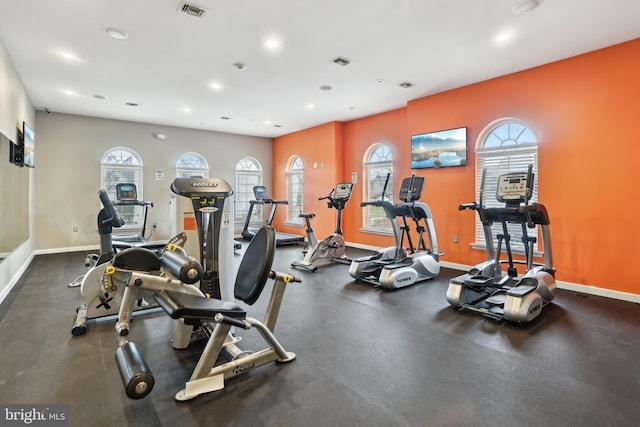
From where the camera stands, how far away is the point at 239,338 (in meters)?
2.69

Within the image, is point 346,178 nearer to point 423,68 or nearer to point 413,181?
point 413,181

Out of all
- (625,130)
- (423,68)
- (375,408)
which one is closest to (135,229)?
(423,68)

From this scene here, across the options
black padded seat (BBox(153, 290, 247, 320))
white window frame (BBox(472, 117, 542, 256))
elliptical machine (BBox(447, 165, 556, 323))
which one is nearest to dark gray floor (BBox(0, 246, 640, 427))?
elliptical machine (BBox(447, 165, 556, 323))

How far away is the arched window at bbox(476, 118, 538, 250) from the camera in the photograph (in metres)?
4.70

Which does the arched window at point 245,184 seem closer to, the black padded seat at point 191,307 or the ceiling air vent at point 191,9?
the ceiling air vent at point 191,9

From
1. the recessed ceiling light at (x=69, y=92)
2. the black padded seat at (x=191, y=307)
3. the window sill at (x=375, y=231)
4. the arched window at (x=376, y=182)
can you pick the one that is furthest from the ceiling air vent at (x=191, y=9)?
the window sill at (x=375, y=231)

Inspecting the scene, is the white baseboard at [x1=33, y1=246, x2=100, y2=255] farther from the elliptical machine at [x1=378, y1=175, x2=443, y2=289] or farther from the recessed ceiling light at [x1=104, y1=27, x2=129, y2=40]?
the elliptical machine at [x1=378, y1=175, x2=443, y2=289]

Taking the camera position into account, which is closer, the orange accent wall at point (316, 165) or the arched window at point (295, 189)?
the orange accent wall at point (316, 165)

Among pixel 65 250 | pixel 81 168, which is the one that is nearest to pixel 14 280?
pixel 65 250

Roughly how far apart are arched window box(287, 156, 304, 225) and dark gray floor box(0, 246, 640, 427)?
5643mm

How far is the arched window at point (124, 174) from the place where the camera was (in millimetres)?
7551

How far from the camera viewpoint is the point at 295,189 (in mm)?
9375

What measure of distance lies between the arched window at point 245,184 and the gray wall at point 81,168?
62.1 inches

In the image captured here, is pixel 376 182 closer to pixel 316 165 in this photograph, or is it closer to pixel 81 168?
pixel 316 165
